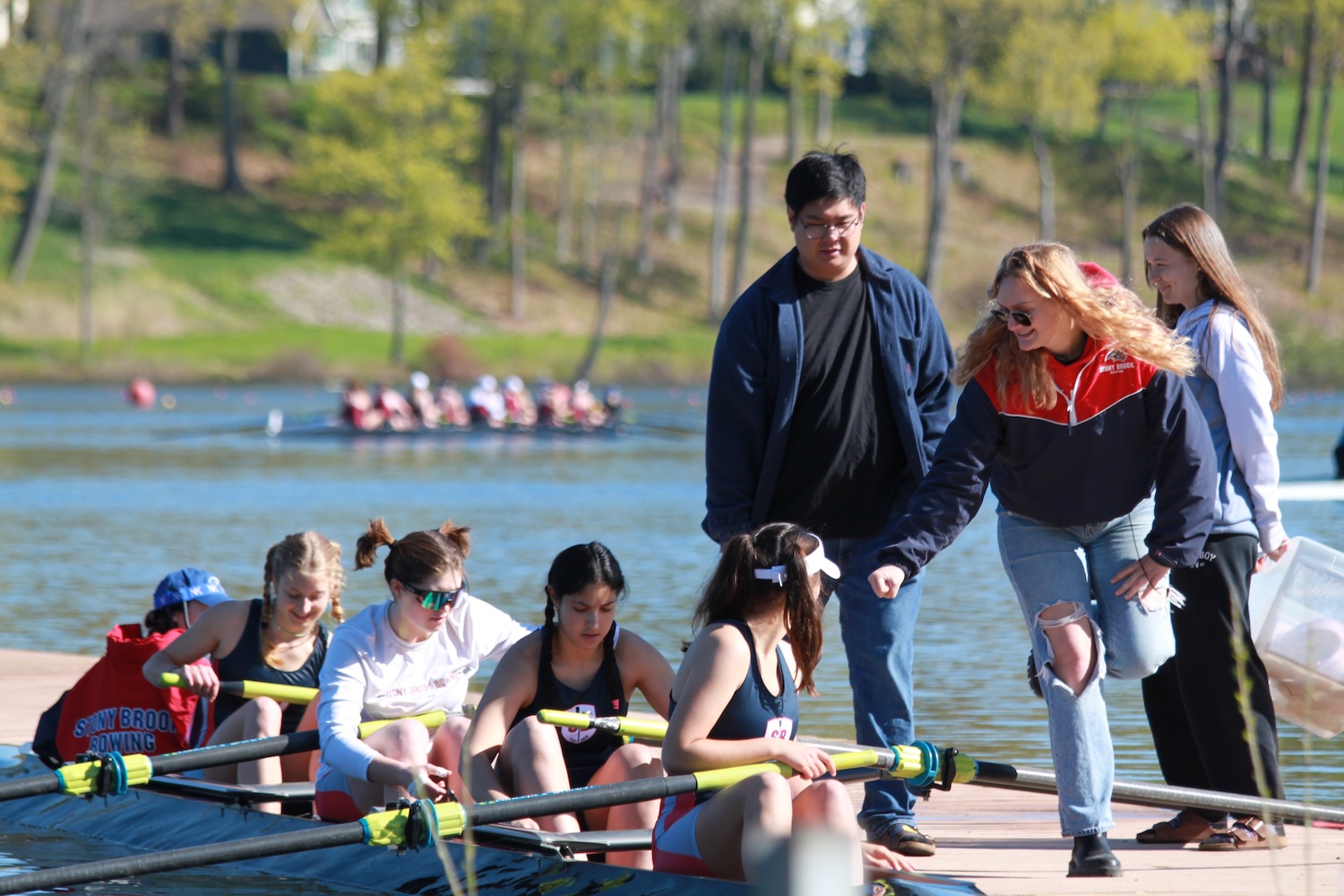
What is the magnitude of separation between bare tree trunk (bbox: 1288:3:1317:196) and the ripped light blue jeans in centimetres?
5176

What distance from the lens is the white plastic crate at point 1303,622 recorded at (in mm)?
5684

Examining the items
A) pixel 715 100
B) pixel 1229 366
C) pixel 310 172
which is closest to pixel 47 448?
pixel 310 172

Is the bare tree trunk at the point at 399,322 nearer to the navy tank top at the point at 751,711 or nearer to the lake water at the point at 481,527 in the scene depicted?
the lake water at the point at 481,527

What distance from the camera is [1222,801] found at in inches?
196

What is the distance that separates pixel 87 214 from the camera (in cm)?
4897

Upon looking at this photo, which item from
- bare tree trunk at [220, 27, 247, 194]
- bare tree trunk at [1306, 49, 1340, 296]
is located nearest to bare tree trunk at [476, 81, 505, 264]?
bare tree trunk at [220, 27, 247, 194]

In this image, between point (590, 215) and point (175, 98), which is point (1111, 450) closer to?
point (590, 215)

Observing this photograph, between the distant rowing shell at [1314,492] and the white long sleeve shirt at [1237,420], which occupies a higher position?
the white long sleeve shirt at [1237,420]

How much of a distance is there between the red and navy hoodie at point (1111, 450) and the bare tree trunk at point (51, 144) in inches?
1949

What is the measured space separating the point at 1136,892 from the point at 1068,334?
1.50 meters

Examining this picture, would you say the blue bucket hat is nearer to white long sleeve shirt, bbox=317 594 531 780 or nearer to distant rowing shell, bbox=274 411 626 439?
white long sleeve shirt, bbox=317 594 531 780

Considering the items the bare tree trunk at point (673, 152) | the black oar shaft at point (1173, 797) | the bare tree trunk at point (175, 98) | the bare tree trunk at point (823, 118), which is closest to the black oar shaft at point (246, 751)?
the black oar shaft at point (1173, 797)

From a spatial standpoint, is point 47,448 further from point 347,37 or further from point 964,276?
point 347,37

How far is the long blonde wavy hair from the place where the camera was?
488 centimetres
